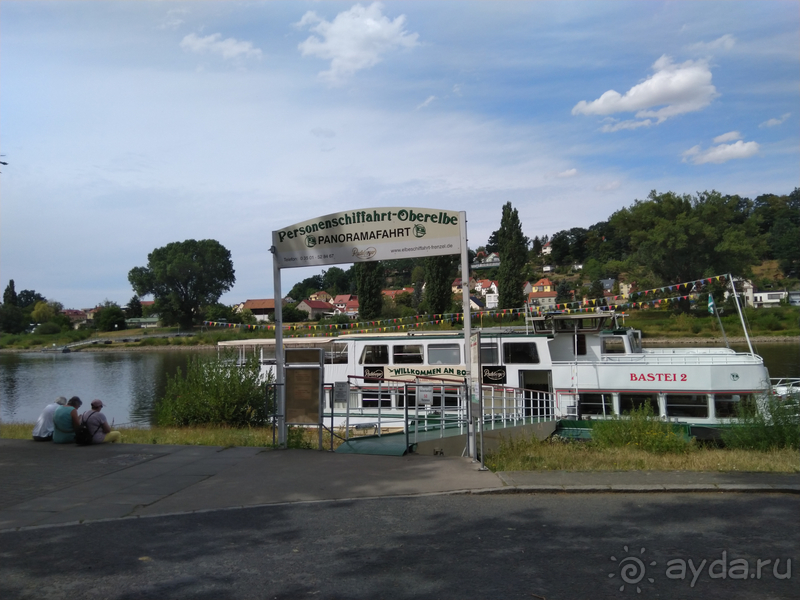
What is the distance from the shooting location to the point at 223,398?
54.5 feet

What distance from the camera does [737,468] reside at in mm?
9055

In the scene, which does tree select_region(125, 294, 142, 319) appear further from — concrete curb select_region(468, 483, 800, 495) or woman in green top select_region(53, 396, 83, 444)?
concrete curb select_region(468, 483, 800, 495)

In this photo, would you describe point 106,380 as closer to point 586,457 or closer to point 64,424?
point 64,424

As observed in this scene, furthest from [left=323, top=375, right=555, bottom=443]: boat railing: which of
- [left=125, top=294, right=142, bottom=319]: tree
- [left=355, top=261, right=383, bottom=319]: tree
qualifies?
[left=125, top=294, right=142, bottom=319]: tree

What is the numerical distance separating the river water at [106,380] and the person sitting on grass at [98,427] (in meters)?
11.0

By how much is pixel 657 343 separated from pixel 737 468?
46.1 m

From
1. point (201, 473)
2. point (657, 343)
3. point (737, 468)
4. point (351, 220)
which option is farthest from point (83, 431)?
point (657, 343)

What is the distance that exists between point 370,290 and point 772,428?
46.8 m

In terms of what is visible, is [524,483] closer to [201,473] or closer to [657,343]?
[201,473]

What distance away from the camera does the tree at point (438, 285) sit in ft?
180

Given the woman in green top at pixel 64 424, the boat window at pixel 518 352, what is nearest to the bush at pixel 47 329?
the boat window at pixel 518 352

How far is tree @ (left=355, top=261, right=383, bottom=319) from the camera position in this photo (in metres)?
56.6

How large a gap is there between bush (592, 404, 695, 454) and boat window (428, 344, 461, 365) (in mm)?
6461

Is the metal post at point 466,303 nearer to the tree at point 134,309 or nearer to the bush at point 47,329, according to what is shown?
the bush at point 47,329
